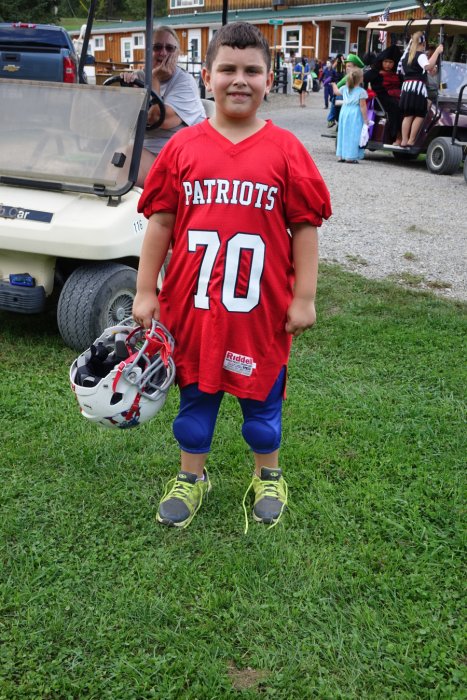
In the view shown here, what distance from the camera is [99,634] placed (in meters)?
2.03

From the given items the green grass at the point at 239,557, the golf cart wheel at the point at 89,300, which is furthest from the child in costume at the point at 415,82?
the golf cart wheel at the point at 89,300

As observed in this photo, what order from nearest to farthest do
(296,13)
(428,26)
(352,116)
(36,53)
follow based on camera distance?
1. (352,116)
2. (428,26)
3. (36,53)
4. (296,13)

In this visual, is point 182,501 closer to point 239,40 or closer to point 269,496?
point 269,496

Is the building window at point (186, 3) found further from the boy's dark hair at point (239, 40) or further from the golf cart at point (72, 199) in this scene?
the boy's dark hair at point (239, 40)

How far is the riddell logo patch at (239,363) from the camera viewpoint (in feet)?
7.54

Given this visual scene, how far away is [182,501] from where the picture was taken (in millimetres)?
2559

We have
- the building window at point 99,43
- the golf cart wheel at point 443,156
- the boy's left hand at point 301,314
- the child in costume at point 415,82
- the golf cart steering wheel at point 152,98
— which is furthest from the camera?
the building window at point 99,43

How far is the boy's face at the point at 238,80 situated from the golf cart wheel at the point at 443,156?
8991mm

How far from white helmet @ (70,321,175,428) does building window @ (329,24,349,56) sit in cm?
3340

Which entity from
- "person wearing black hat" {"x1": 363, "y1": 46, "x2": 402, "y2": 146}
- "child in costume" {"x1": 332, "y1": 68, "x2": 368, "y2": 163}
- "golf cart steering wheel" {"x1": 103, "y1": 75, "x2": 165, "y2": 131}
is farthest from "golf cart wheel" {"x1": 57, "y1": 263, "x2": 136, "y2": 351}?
"person wearing black hat" {"x1": 363, "y1": 46, "x2": 402, "y2": 146}

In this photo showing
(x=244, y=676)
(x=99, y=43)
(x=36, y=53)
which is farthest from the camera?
(x=99, y=43)

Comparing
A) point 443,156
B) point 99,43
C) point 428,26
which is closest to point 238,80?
point 443,156

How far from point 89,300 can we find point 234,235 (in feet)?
5.28

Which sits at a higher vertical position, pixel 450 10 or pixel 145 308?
pixel 450 10
